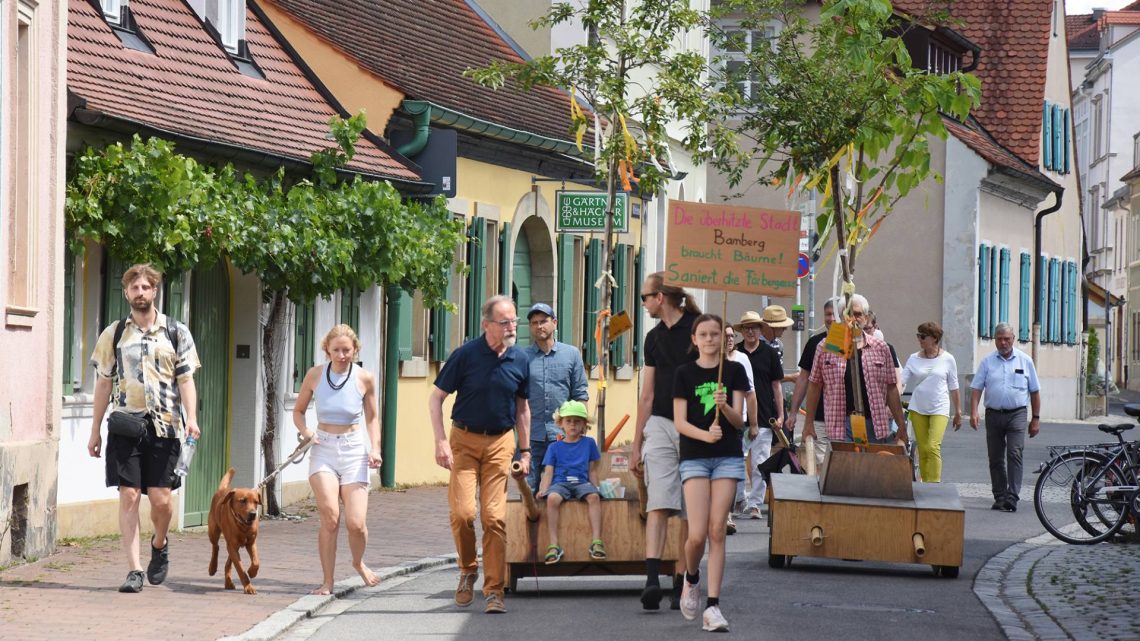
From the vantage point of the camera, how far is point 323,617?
10.7m

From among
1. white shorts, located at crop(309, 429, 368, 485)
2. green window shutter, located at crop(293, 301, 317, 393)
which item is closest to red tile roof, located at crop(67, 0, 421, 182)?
green window shutter, located at crop(293, 301, 317, 393)

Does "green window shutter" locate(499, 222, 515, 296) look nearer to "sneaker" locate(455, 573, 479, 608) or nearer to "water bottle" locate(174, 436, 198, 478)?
"water bottle" locate(174, 436, 198, 478)

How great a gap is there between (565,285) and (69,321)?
12.4m

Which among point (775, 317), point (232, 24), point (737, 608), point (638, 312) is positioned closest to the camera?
point (737, 608)

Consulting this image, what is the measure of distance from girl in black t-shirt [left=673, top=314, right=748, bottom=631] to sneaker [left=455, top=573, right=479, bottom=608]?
1.37 m

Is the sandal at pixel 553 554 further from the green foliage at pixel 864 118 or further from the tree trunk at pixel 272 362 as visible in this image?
the tree trunk at pixel 272 362

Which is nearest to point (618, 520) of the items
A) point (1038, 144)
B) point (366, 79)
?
point (366, 79)

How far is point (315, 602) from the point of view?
1101cm

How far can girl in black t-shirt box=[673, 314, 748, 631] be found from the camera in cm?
1028

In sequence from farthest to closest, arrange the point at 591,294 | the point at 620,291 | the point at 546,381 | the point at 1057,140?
1. the point at 1057,140
2. the point at 620,291
3. the point at 591,294
4. the point at 546,381

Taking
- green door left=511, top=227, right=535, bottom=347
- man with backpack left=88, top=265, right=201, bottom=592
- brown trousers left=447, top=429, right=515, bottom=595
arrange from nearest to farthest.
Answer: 1. brown trousers left=447, top=429, right=515, bottom=595
2. man with backpack left=88, top=265, right=201, bottom=592
3. green door left=511, top=227, right=535, bottom=347

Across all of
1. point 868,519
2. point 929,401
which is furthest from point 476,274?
point 868,519

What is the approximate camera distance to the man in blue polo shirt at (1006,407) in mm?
18469

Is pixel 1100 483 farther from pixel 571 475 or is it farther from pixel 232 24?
pixel 232 24
